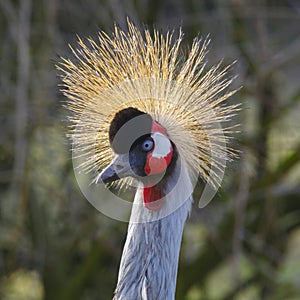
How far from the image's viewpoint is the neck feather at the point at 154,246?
6.70 feet

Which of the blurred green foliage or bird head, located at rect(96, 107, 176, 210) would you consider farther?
the blurred green foliage

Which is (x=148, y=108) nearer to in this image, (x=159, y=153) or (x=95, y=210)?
(x=159, y=153)

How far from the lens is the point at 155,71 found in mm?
2143

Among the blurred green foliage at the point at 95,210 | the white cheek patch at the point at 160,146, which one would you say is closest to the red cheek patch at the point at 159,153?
the white cheek patch at the point at 160,146

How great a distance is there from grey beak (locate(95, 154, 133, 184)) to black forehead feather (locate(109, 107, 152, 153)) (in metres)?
0.02

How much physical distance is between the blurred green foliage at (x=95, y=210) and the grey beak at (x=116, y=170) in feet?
3.28

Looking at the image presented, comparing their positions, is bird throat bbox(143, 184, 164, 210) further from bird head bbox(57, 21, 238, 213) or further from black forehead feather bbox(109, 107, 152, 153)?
black forehead feather bbox(109, 107, 152, 153)

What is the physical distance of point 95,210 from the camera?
3.54 m

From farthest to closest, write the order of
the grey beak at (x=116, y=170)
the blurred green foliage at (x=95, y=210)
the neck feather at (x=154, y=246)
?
the blurred green foliage at (x=95, y=210) → the neck feather at (x=154, y=246) → the grey beak at (x=116, y=170)

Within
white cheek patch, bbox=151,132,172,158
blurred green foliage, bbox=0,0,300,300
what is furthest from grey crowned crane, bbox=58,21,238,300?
blurred green foliage, bbox=0,0,300,300

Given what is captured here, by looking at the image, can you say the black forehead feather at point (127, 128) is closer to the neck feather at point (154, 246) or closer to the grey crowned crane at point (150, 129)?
the grey crowned crane at point (150, 129)

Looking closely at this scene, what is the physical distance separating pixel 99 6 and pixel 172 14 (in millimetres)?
735

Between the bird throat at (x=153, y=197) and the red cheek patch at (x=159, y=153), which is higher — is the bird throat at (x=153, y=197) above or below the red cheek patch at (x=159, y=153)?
below

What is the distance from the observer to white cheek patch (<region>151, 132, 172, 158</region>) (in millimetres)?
1980
